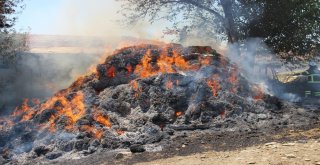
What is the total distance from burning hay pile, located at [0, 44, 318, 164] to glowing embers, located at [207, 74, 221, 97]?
0.02 m

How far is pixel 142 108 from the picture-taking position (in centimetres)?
1105

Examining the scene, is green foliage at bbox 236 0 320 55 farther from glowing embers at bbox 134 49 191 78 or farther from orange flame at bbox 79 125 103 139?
orange flame at bbox 79 125 103 139

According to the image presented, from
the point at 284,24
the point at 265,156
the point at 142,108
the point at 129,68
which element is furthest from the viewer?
the point at 284,24

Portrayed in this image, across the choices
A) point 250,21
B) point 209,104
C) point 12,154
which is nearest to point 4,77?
point 12,154

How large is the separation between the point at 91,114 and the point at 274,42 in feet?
36.3

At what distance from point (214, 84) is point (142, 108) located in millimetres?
2543

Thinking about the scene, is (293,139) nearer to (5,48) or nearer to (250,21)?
(250,21)

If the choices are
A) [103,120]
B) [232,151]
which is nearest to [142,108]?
[103,120]

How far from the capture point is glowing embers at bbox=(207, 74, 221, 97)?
11508 mm

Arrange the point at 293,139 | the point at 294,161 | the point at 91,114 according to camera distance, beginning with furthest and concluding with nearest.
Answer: the point at 91,114 < the point at 293,139 < the point at 294,161

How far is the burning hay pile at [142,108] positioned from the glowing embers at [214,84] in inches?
0.9

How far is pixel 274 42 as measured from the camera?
710 inches

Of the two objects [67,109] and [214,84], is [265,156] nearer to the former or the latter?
[214,84]

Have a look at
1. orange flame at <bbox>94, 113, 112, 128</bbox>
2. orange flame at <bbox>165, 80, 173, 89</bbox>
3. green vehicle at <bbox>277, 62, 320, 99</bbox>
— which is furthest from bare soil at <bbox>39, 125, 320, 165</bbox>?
green vehicle at <bbox>277, 62, 320, 99</bbox>
